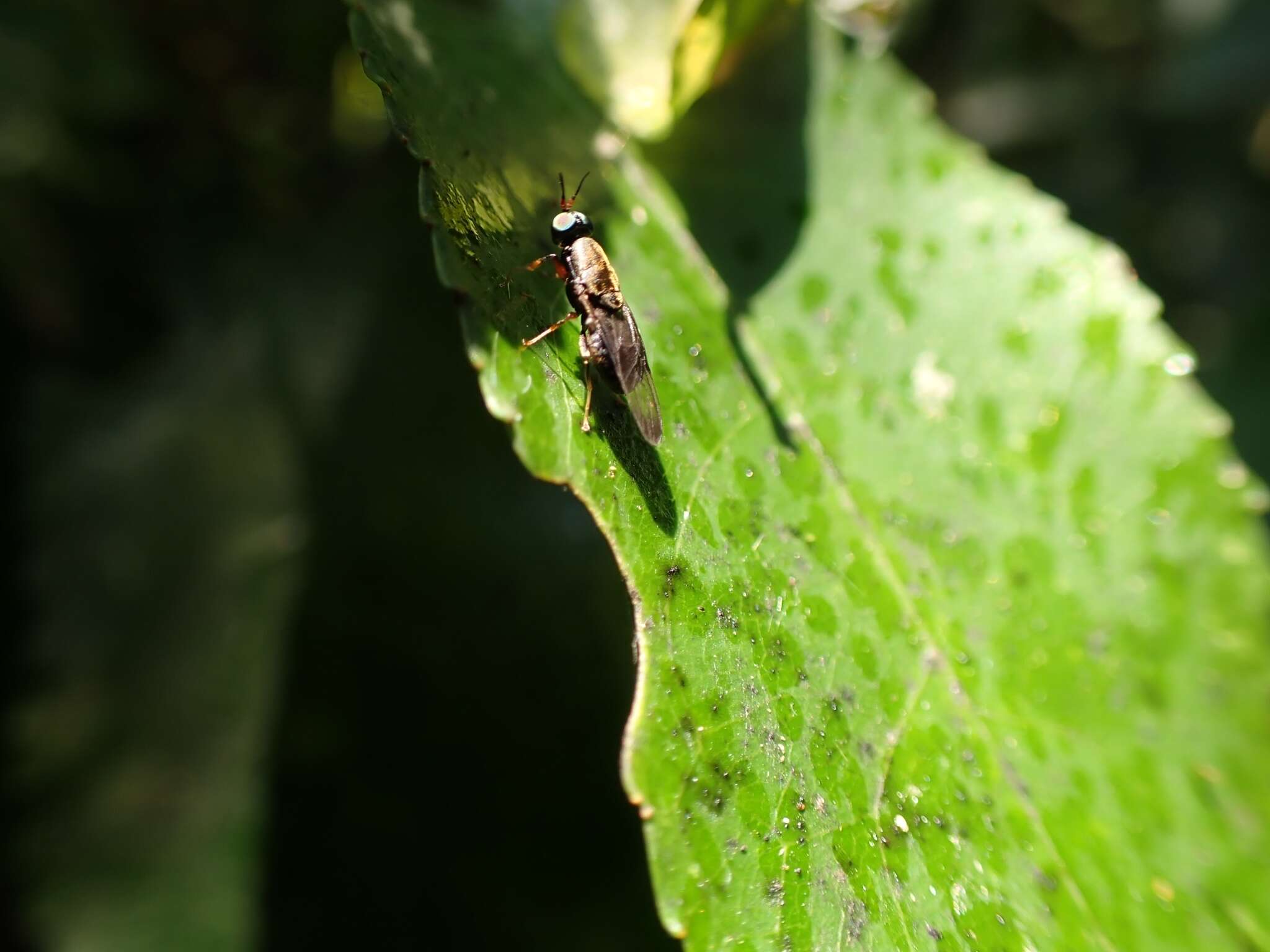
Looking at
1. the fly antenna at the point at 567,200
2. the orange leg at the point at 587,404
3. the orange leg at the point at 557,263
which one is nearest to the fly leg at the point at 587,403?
the orange leg at the point at 587,404

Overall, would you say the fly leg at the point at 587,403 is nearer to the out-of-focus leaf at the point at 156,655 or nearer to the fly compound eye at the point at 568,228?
the fly compound eye at the point at 568,228

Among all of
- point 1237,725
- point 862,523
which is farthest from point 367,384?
point 1237,725

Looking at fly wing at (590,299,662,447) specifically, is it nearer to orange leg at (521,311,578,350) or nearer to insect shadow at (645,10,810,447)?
orange leg at (521,311,578,350)

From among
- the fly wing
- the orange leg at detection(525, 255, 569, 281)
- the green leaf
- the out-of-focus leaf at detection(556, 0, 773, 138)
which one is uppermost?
the out-of-focus leaf at detection(556, 0, 773, 138)

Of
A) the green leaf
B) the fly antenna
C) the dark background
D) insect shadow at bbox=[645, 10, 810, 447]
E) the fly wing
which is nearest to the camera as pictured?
the green leaf

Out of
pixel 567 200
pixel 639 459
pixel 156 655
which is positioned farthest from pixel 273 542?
pixel 639 459

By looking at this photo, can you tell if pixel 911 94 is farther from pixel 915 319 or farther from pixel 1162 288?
pixel 1162 288

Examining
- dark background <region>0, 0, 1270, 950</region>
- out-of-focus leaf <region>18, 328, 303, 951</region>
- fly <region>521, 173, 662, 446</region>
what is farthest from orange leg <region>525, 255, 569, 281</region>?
out-of-focus leaf <region>18, 328, 303, 951</region>

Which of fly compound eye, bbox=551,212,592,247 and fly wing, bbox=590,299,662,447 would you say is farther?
fly compound eye, bbox=551,212,592,247

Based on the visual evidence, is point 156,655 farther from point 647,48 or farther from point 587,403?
point 647,48
